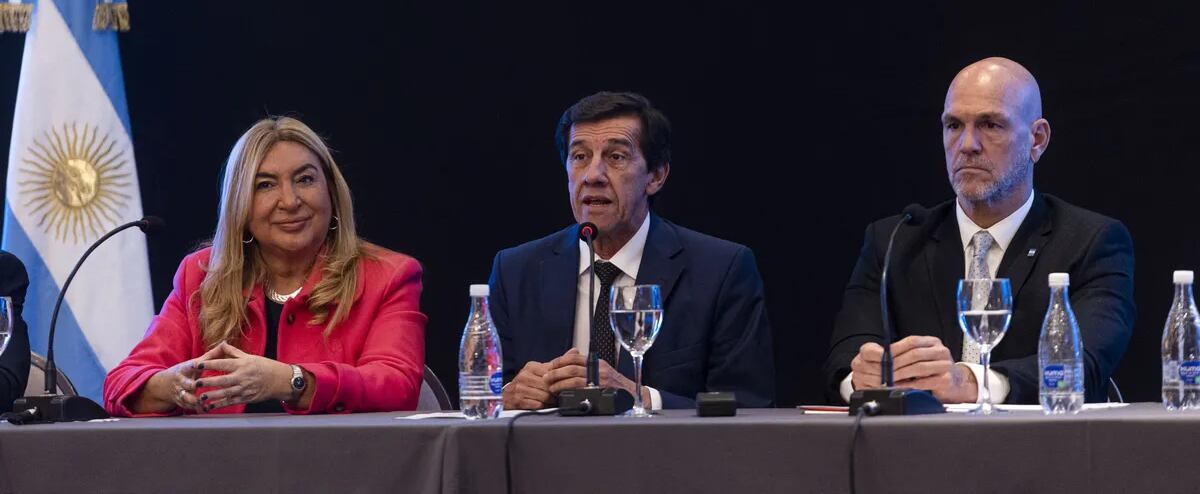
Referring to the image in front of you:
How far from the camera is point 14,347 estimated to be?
3.36 m

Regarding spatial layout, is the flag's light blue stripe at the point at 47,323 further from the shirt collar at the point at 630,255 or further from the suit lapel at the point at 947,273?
the suit lapel at the point at 947,273

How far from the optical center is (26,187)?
446 cm

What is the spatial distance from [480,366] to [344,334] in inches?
38.1

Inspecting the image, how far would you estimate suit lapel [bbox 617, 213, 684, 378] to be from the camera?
143 inches

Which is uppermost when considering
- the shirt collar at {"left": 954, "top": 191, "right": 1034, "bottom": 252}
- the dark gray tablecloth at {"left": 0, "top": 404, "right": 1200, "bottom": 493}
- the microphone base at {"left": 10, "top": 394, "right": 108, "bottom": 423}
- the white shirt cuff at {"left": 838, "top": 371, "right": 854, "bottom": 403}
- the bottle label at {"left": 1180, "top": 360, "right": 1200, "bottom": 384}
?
the shirt collar at {"left": 954, "top": 191, "right": 1034, "bottom": 252}

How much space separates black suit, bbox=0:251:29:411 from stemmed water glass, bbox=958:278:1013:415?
2.15 m

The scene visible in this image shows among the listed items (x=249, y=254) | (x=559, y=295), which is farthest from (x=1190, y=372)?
(x=249, y=254)

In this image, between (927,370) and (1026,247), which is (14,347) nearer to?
(927,370)

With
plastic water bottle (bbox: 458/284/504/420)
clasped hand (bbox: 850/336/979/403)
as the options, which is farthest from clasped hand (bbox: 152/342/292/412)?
clasped hand (bbox: 850/336/979/403)

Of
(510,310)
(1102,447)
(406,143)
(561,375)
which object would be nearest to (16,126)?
(406,143)

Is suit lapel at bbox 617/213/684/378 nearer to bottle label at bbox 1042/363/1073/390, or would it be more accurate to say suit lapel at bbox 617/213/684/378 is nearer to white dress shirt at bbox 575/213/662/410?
white dress shirt at bbox 575/213/662/410

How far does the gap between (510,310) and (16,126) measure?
1.90m

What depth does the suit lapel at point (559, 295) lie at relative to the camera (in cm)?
365

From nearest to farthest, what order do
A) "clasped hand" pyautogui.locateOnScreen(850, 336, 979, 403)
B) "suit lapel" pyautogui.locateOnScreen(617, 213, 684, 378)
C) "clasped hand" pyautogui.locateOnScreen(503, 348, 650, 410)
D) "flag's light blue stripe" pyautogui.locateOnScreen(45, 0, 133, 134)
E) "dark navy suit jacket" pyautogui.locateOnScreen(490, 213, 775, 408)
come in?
"clasped hand" pyautogui.locateOnScreen(850, 336, 979, 403) < "clasped hand" pyautogui.locateOnScreen(503, 348, 650, 410) < "dark navy suit jacket" pyautogui.locateOnScreen(490, 213, 775, 408) < "suit lapel" pyautogui.locateOnScreen(617, 213, 684, 378) < "flag's light blue stripe" pyautogui.locateOnScreen(45, 0, 133, 134)
